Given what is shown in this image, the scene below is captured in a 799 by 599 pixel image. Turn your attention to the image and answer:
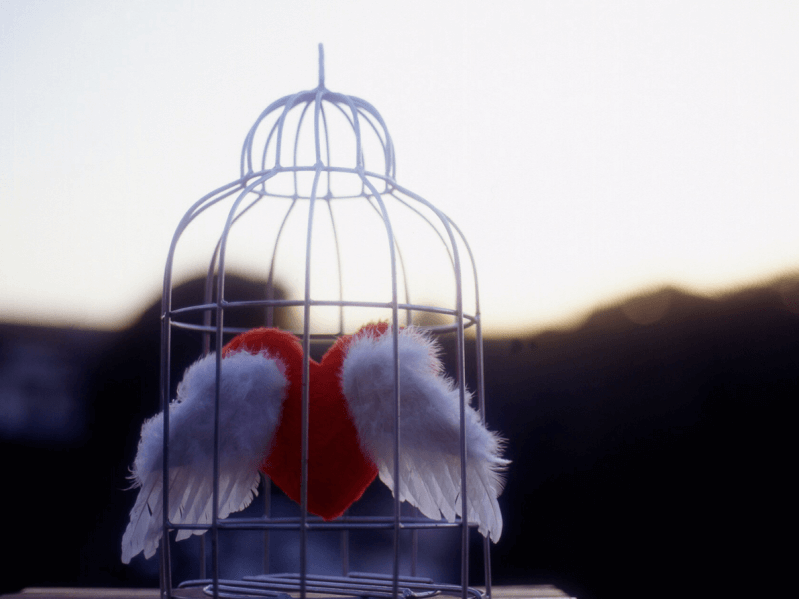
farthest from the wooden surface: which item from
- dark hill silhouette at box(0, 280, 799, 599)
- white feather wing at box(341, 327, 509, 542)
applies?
dark hill silhouette at box(0, 280, 799, 599)

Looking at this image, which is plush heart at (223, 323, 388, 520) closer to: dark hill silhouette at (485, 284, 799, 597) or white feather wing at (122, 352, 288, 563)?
white feather wing at (122, 352, 288, 563)

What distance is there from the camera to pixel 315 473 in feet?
2.78

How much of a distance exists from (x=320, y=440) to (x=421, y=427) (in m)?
0.12

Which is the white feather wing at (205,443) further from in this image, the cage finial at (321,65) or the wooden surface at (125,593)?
the wooden surface at (125,593)

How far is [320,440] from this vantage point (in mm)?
837

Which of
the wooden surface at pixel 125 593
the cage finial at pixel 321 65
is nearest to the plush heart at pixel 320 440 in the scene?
the cage finial at pixel 321 65

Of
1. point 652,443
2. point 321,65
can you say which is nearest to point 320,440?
point 321,65

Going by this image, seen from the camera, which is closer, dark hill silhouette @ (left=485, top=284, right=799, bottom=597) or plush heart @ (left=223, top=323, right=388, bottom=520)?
plush heart @ (left=223, top=323, right=388, bottom=520)

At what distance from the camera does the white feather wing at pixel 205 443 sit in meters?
0.81

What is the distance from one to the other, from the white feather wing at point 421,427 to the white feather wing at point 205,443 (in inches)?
3.9

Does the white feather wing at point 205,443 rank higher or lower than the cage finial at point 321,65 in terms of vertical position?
lower

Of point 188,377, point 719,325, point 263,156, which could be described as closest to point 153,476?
point 188,377

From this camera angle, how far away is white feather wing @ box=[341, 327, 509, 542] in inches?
32.2

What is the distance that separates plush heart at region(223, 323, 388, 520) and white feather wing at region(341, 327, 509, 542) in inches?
0.9
